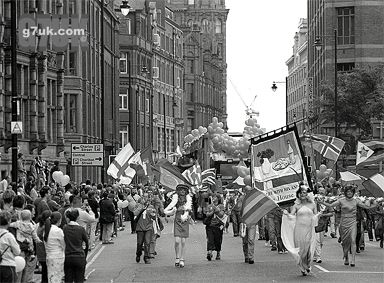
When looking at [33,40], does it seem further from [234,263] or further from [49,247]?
[49,247]

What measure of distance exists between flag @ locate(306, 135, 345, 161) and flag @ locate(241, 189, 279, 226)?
15504 millimetres

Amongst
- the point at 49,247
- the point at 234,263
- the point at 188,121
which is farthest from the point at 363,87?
the point at 188,121

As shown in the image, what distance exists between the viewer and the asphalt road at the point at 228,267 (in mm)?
23328

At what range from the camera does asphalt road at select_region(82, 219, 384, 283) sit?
23.3 metres

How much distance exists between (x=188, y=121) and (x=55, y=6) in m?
93.3

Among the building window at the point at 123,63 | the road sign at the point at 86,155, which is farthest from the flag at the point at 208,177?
the building window at the point at 123,63

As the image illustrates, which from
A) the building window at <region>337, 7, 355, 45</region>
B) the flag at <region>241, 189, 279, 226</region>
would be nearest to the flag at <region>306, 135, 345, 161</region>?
the flag at <region>241, 189, 279, 226</region>

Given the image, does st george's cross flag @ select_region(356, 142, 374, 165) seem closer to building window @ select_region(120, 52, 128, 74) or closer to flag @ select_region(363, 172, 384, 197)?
flag @ select_region(363, 172, 384, 197)

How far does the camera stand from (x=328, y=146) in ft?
139

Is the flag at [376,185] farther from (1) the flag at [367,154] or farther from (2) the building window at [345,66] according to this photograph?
(2) the building window at [345,66]

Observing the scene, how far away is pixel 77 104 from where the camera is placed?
6950 cm

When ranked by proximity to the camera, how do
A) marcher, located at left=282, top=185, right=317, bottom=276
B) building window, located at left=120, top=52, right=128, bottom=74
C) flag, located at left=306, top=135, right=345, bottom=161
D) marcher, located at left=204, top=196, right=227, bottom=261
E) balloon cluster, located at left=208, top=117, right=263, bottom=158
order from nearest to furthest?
marcher, located at left=282, top=185, right=317, bottom=276, marcher, located at left=204, top=196, right=227, bottom=261, flag, located at left=306, top=135, right=345, bottom=161, balloon cluster, located at left=208, top=117, right=263, bottom=158, building window, located at left=120, top=52, right=128, bottom=74

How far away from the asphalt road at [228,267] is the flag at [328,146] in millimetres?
8240

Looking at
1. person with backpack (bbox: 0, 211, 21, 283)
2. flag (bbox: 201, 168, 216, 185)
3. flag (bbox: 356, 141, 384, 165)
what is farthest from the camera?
flag (bbox: 201, 168, 216, 185)
